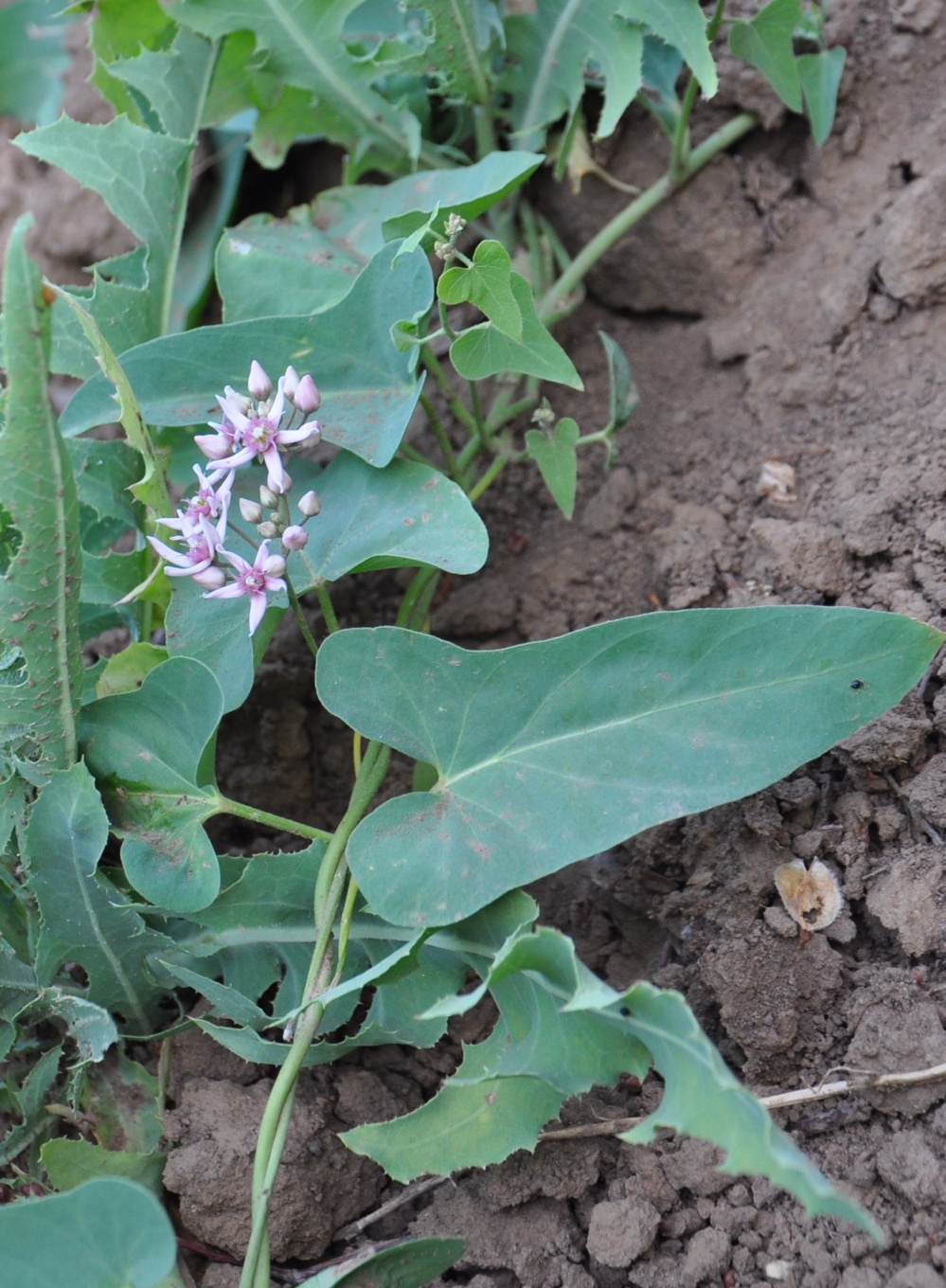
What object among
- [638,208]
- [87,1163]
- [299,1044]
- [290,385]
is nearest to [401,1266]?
[299,1044]

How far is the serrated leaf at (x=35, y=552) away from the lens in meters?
1.11

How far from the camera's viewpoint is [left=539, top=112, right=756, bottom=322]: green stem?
6.44ft

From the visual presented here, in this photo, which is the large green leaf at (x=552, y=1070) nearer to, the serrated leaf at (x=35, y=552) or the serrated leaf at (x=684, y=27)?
the serrated leaf at (x=35, y=552)

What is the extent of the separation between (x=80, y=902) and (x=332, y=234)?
1.17 meters

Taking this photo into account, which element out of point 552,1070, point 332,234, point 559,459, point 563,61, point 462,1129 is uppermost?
point 563,61

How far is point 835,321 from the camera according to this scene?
1805mm

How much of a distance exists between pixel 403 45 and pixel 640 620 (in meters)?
1.21

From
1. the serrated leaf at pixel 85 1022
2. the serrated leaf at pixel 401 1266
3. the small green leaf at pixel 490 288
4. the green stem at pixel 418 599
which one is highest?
the small green leaf at pixel 490 288

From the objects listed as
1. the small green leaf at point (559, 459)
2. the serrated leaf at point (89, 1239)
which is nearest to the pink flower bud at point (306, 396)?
the small green leaf at point (559, 459)

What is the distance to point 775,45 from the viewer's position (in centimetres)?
174

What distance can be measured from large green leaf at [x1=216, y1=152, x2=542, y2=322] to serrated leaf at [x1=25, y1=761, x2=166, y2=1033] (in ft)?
2.47

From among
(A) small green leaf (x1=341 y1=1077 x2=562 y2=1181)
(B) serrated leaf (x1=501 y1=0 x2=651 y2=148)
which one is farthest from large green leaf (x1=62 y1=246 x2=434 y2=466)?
(A) small green leaf (x1=341 y1=1077 x2=562 y2=1181)

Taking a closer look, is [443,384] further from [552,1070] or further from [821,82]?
[552,1070]

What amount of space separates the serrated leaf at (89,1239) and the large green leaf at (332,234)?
1123mm
